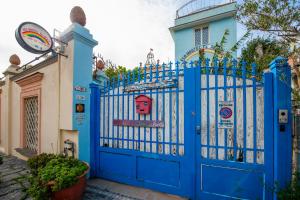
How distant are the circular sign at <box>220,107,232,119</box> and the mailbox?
1.38 m

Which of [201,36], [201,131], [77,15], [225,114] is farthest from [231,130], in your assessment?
[201,36]

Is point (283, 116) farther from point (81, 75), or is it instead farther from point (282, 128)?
point (81, 75)

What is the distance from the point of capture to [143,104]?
3475mm

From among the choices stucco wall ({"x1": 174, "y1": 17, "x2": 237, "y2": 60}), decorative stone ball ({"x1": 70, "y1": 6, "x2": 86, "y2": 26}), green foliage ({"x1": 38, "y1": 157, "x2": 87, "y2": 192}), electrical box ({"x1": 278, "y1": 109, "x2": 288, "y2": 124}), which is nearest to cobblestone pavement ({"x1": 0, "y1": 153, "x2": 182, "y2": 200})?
green foliage ({"x1": 38, "y1": 157, "x2": 87, "y2": 192})

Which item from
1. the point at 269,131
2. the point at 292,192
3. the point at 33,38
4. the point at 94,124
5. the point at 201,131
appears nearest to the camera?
the point at 292,192

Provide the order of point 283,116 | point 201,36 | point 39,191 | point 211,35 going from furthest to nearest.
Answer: point 201,36 → point 211,35 → point 39,191 → point 283,116

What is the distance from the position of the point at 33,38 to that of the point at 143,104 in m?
3.00

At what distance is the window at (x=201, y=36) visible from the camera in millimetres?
11666

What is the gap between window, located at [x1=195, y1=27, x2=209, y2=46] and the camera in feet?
38.3

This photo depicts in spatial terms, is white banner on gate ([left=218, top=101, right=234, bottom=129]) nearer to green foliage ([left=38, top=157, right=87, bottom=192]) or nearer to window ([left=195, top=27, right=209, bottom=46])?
green foliage ([left=38, top=157, right=87, bottom=192])

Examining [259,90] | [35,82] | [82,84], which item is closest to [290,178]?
[259,90]

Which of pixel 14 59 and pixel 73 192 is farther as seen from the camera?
pixel 14 59

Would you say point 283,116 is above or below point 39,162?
above

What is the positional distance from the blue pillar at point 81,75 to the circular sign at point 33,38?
40 centimetres
